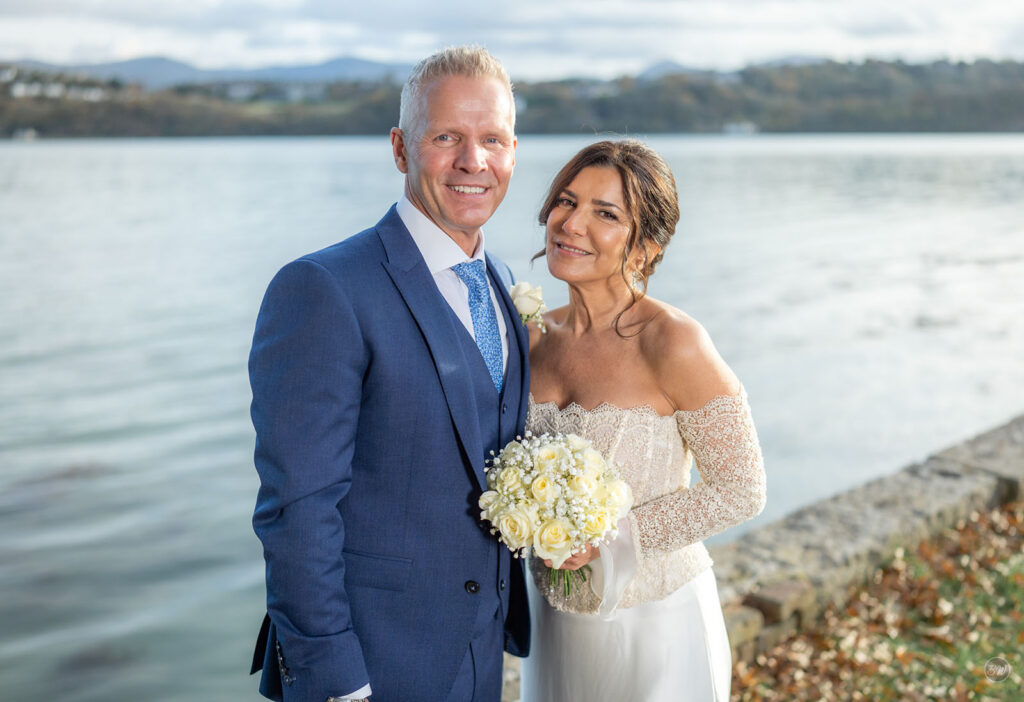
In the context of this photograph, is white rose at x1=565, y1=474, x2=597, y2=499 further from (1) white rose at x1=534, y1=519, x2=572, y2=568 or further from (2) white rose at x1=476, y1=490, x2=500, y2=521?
(2) white rose at x1=476, y1=490, x2=500, y2=521

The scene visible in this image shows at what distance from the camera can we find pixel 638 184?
2.98 metres

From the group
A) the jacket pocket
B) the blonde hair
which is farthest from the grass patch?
the blonde hair

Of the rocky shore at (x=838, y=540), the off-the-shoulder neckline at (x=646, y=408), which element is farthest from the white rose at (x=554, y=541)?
the rocky shore at (x=838, y=540)

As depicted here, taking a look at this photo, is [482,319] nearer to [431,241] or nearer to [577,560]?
[431,241]

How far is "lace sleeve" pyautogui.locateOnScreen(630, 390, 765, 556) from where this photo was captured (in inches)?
113

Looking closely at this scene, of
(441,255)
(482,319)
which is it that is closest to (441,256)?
(441,255)

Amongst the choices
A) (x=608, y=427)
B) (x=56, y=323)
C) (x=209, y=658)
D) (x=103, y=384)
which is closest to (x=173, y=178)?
(x=56, y=323)

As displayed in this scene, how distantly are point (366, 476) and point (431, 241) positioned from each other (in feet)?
2.22

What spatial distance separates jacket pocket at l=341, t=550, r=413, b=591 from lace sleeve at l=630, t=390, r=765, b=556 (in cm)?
81

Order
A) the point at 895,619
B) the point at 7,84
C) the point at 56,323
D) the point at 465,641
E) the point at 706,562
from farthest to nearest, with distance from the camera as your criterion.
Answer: the point at 7,84 → the point at 56,323 → the point at 895,619 → the point at 706,562 → the point at 465,641

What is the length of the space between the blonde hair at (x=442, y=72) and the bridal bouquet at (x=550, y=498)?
0.97 metres

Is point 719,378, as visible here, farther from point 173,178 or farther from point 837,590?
point 173,178

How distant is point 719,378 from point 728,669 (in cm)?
109

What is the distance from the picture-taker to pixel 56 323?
2152 cm
